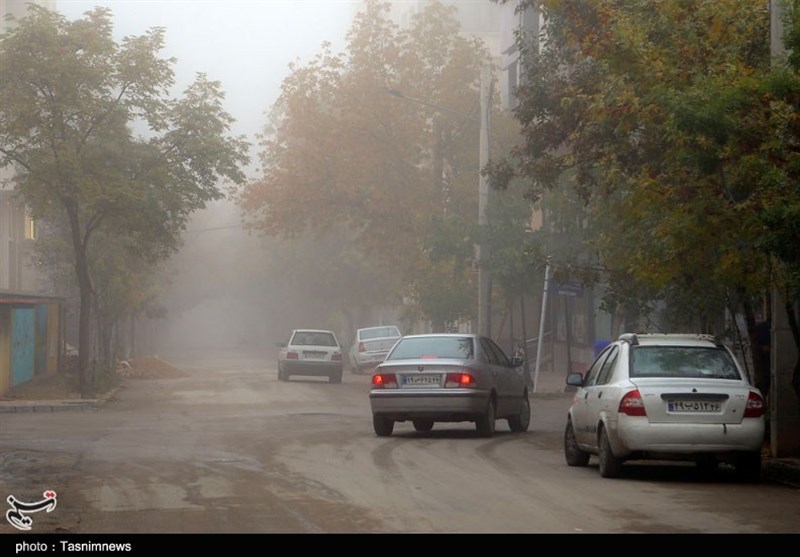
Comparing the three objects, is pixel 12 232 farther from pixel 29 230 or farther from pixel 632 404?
pixel 632 404

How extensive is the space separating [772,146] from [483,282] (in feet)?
77.3

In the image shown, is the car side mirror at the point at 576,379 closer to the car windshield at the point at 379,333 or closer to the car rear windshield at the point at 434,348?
the car rear windshield at the point at 434,348

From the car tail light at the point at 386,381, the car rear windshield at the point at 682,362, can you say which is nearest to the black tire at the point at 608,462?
the car rear windshield at the point at 682,362

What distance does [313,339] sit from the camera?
44.6 meters

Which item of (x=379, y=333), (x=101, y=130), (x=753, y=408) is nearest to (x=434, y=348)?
(x=753, y=408)

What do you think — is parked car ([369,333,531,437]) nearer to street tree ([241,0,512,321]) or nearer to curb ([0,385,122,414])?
curb ([0,385,122,414])

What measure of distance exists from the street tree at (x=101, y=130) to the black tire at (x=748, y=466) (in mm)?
21763

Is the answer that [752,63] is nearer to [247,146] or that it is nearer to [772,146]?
[772,146]

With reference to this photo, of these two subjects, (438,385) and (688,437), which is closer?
(688,437)

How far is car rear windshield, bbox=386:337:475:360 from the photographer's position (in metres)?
20.9

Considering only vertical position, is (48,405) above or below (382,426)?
below

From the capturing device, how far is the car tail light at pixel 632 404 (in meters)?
14.3

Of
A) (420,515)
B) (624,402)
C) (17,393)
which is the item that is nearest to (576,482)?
(624,402)

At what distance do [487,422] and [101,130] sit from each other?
17027mm
